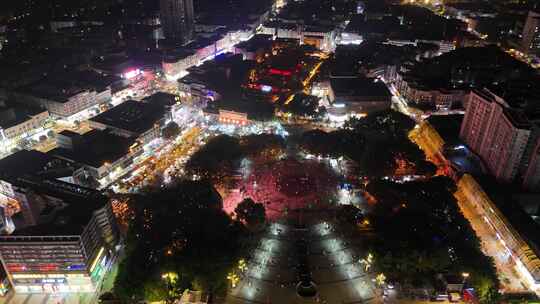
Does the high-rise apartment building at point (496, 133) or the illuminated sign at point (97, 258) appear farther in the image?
the high-rise apartment building at point (496, 133)

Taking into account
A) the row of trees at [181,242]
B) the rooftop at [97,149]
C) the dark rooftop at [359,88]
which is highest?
the dark rooftop at [359,88]

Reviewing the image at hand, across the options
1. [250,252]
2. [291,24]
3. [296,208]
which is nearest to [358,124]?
[296,208]

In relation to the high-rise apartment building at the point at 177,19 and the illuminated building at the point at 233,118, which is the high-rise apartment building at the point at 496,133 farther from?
the high-rise apartment building at the point at 177,19

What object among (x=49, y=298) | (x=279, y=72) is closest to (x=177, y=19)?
(x=279, y=72)

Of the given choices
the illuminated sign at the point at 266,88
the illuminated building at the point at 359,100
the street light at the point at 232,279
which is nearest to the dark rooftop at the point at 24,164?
the street light at the point at 232,279

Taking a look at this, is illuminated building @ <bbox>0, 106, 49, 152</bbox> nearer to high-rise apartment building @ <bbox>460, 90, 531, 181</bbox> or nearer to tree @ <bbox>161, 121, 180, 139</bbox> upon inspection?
tree @ <bbox>161, 121, 180, 139</bbox>

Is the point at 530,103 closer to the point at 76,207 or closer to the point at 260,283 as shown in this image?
the point at 260,283
